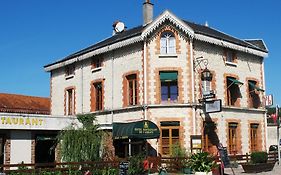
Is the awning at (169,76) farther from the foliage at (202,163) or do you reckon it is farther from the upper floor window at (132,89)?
the foliage at (202,163)

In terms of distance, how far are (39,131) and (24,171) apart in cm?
655

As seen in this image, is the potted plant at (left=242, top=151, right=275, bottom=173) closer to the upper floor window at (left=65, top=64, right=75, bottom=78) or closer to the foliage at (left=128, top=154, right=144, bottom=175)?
the foliage at (left=128, top=154, right=144, bottom=175)

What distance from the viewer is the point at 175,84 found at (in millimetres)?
24484

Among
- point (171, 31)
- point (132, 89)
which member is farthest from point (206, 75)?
point (132, 89)

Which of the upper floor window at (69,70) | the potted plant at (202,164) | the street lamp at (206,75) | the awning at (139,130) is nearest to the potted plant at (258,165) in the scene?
the awning at (139,130)

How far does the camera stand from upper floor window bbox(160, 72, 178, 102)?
952 inches

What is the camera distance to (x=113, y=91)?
26.5 meters

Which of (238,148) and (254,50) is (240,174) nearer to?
(238,148)

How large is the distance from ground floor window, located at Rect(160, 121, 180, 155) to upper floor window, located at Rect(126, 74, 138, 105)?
265 cm

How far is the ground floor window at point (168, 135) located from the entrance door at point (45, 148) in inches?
255

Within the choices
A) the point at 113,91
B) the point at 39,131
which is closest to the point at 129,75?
the point at 113,91

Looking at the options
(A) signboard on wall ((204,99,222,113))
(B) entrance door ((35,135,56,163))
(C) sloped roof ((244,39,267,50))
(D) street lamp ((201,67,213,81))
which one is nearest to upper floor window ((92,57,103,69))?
(B) entrance door ((35,135,56,163))

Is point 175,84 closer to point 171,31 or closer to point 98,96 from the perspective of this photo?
point 171,31

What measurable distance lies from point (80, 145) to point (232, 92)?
40.0 feet
